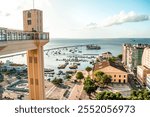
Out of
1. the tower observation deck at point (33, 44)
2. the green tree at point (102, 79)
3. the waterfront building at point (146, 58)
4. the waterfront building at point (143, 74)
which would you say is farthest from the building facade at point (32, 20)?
the waterfront building at point (146, 58)

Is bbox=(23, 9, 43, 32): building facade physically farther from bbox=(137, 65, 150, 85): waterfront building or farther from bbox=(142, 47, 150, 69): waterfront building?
bbox=(142, 47, 150, 69): waterfront building

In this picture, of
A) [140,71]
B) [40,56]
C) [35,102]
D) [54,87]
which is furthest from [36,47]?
[140,71]

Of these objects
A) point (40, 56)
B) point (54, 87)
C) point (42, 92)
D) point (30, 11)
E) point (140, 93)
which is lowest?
point (54, 87)

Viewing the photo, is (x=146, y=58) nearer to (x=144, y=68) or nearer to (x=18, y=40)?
(x=144, y=68)

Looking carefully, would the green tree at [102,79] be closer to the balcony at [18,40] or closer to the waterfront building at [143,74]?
the waterfront building at [143,74]

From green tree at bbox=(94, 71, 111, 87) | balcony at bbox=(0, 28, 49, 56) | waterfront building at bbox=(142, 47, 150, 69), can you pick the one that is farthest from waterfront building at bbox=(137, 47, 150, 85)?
balcony at bbox=(0, 28, 49, 56)

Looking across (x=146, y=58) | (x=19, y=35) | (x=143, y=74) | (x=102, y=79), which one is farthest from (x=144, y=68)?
(x=19, y=35)

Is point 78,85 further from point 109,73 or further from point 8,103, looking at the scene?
point 8,103

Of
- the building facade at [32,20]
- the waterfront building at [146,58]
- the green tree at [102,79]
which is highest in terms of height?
the building facade at [32,20]
